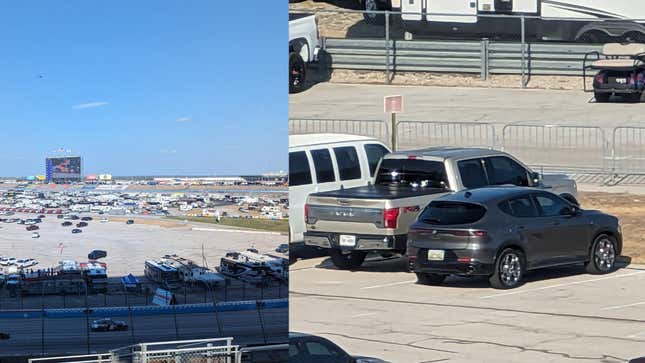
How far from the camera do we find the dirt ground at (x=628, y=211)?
44.6 feet

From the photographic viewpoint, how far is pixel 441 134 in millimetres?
22094

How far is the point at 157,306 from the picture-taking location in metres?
2.54

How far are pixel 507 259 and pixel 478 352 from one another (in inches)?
128

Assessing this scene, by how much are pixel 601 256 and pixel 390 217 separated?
7.94 feet

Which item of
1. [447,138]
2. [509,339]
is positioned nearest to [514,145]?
[447,138]

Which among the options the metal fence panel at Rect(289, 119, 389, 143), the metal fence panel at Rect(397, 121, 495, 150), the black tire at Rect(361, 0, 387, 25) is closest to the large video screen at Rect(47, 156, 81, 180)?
the metal fence panel at Rect(289, 119, 389, 143)

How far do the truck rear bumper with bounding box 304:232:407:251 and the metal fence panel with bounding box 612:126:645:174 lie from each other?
8705mm

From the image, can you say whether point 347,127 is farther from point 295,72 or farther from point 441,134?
point 295,72

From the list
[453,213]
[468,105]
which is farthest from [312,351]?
[468,105]

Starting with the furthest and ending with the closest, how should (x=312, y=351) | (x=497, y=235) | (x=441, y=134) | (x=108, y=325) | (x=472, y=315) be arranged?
1. (x=441, y=134)
2. (x=497, y=235)
3. (x=472, y=315)
4. (x=312, y=351)
5. (x=108, y=325)

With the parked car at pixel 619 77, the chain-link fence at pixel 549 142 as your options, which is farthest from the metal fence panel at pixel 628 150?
the parked car at pixel 619 77

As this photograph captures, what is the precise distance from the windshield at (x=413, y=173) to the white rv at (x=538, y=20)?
13.4m

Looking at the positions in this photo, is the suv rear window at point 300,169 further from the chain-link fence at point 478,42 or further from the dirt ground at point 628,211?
the chain-link fence at point 478,42

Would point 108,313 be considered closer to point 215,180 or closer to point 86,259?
point 86,259
